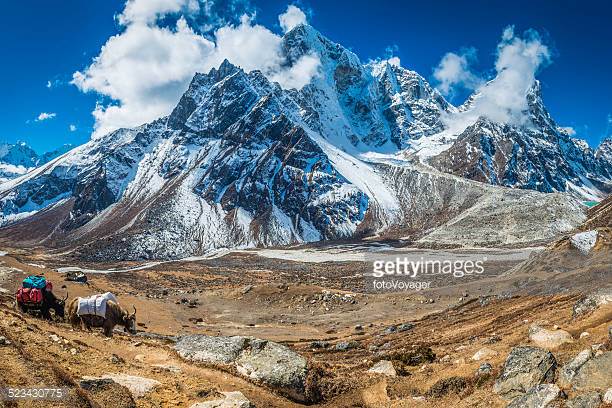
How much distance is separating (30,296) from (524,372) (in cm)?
2072

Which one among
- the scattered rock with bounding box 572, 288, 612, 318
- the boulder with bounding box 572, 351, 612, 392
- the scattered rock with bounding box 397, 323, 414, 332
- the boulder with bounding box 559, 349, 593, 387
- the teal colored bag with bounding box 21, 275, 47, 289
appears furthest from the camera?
the scattered rock with bounding box 397, 323, 414, 332

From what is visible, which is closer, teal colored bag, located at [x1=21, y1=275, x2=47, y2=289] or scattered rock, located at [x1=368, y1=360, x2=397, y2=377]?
scattered rock, located at [x1=368, y1=360, x2=397, y2=377]

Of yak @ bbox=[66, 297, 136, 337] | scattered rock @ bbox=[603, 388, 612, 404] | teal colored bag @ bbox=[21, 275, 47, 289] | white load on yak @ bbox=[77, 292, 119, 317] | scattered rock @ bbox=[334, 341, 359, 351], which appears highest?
teal colored bag @ bbox=[21, 275, 47, 289]

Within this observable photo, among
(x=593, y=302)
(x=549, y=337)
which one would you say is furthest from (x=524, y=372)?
(x=593, y=302)

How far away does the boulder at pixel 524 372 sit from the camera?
42.9 ft

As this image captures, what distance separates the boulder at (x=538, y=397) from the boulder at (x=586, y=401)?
1.65ft

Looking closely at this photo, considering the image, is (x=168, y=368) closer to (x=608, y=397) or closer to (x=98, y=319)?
(x=98, y=319)

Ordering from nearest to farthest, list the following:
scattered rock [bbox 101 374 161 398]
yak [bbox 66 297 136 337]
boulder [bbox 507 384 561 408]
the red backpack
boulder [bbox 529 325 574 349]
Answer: boulder [bbox 507 384 561 408] → scattered rock [bbox 101 374 161 398] → boulder [bbox 529 325 574 349] → yak [bbox 66 297 136 337] → the red backpack

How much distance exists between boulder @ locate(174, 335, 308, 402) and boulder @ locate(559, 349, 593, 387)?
802 cm

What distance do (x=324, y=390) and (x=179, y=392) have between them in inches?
213

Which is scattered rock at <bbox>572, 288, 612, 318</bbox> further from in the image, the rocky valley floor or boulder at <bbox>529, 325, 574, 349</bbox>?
boulder at <bbox>529, 325, 574, 349</bbox>

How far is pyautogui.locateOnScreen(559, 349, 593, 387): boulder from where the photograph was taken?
41.0ft

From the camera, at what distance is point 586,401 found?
11125 mm

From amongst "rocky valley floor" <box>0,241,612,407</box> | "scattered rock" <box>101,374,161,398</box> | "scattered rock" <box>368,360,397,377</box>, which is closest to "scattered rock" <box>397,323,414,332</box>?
"rocky valley floor" <box>0,241,612,407</box>
